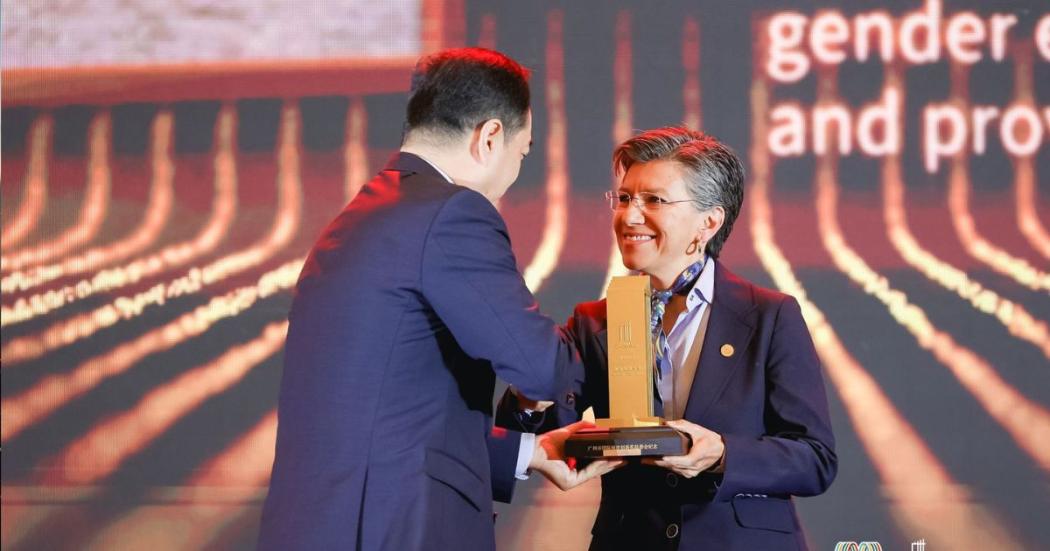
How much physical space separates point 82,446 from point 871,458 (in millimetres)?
2684

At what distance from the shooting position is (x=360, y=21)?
3959 millimetres

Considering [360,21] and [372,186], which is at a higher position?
[360,21]

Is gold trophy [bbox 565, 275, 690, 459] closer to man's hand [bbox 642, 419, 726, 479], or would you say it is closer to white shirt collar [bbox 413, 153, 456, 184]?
man's hand [bbox 642, 419, 726, 479]

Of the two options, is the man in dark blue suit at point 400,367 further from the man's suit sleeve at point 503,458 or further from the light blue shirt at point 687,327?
the light blue shirt at point 687,327

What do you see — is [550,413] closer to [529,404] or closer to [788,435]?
[529,404]

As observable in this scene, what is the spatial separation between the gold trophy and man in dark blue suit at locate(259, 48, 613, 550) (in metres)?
0.16

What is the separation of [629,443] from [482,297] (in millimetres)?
356

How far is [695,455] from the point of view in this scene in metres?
1.75

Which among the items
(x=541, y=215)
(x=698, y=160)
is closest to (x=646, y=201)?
(x=698, y=160)

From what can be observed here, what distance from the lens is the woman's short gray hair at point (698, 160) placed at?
2.10 meters

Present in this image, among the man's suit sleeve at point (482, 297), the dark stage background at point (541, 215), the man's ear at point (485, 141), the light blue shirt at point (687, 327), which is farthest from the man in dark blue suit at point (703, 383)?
the dark stage background at point (541, 215)

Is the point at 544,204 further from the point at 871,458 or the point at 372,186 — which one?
the point at 372,186

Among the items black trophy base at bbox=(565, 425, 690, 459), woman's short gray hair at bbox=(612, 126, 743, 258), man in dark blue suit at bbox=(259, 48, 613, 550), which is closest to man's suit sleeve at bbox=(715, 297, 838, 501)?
black trophy base at bbox=(565, 425, 690, 459)

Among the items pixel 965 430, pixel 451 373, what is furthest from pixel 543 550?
pixel 451 373
